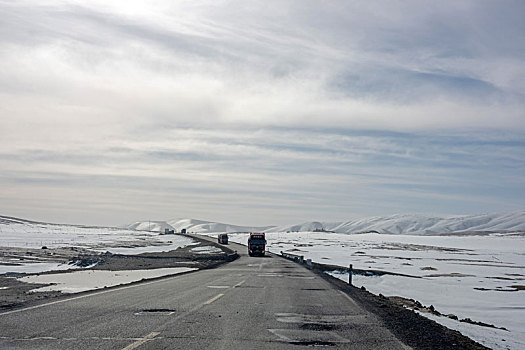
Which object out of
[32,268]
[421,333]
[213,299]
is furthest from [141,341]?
[32,268]

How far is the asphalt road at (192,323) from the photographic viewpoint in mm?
8922

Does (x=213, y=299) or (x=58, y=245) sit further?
(x=58, y=245)

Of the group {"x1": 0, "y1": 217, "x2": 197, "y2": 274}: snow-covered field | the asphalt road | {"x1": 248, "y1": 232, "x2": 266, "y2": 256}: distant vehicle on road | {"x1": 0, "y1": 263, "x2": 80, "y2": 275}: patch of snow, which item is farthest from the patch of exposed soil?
{"x1": 248, "y1": 232, "x2": 266, "y2": 256}: distant vehicle on road

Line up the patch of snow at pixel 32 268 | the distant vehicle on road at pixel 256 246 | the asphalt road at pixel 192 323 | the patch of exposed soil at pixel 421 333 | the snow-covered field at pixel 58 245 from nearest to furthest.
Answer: the asphalt road at pixel 192 323, the patch of exposed soil at pixel 421 333, the patch of snow at pixel 32 268, the snow-covered field at pixel 58 245, the distant vehicle on road at pixel 256 246

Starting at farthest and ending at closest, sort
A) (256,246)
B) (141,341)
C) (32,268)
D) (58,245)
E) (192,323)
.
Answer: (58,245)
(256,246)
(32,268)
(192,323)
(141,341)

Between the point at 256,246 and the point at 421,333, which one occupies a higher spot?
the point at 256,246

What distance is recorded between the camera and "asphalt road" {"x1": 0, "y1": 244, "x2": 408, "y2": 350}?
29.3 ft

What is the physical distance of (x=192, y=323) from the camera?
36.2 ft

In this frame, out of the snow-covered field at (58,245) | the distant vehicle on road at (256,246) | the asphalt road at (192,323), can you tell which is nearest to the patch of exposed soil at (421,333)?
the asphalt road at (192,323)

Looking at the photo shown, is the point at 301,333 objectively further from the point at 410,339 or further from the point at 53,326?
the point at 53,326

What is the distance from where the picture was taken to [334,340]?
9633mm

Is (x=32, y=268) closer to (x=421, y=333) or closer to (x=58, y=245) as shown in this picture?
(x=421, y=333)

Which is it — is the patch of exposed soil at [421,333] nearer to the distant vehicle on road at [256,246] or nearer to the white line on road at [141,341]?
the white line on road at [141,341]

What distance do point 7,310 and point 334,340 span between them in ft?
28.0
